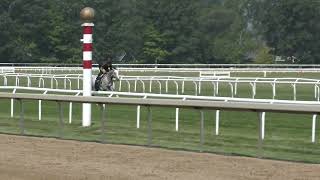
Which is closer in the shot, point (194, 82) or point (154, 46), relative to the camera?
point (194, 82)

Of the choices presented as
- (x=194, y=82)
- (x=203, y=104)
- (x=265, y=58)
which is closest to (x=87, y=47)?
(x=203, y=104)

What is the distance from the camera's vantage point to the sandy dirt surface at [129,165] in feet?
25.7

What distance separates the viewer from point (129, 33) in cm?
7656

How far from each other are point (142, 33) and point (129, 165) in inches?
2621

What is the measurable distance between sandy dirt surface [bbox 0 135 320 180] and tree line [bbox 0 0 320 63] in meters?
55.9

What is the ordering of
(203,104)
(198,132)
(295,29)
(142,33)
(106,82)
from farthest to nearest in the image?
(295,29)
(142,33)
(106,82)
(198,132)
(203,104)

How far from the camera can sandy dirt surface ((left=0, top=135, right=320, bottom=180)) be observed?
7836mm

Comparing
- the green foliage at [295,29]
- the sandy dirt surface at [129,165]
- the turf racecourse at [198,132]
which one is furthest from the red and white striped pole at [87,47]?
the green foliage at [295,29]

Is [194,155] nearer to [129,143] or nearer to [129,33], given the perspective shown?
[129,143]

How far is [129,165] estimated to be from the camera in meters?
8.63

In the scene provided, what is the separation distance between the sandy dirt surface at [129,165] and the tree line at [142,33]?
183ft

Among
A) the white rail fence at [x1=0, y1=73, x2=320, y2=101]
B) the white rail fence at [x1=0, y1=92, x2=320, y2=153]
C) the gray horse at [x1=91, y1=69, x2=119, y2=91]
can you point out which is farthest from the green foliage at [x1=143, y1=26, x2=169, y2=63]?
the white rail fence at [x1=0, y1=92, x2=320, y2=153]

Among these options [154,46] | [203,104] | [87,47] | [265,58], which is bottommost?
[203,104]

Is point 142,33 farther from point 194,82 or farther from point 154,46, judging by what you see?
point 194,82
